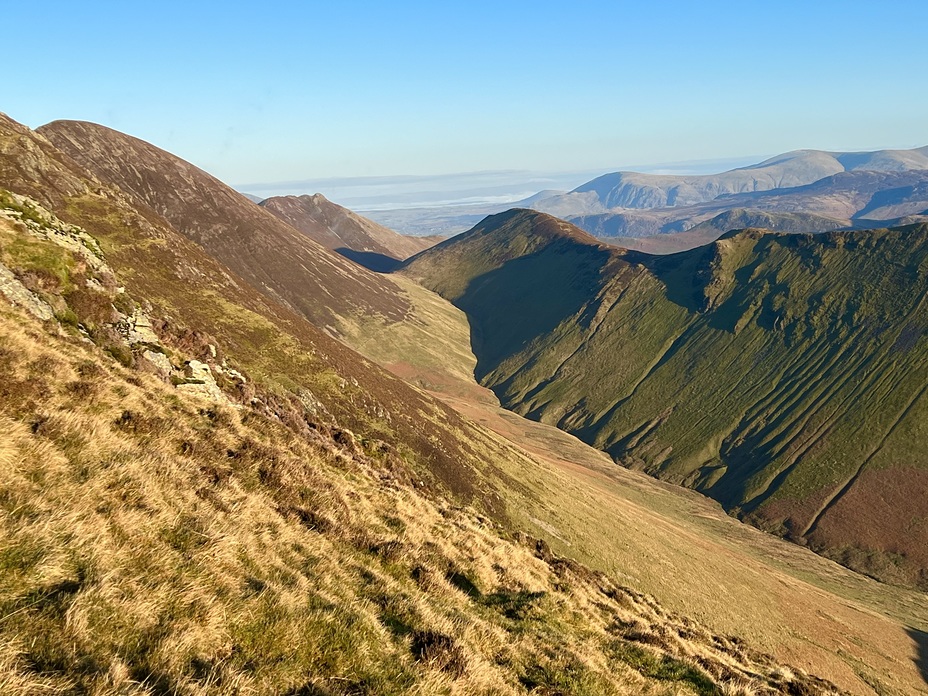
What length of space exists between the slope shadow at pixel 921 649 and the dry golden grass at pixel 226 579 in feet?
162

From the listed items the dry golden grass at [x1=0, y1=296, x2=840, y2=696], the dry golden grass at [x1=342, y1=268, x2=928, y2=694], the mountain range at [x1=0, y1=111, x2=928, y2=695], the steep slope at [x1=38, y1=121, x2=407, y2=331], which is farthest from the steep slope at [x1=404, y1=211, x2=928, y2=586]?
the dry golden grass at [x1=0, y1=296, x2=840, y2=696]

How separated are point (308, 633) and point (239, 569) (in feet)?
8.82

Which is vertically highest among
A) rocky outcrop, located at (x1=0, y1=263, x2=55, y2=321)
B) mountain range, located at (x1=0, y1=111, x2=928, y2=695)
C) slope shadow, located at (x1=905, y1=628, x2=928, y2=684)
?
rocky outcrop, located at (x1=0, y1=263, x2=55, y2=321)

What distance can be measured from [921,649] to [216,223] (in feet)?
659

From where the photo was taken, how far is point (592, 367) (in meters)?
173

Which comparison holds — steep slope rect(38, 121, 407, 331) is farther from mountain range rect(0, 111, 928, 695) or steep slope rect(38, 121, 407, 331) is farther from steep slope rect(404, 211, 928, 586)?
steep slope rect(404, 211, 928, 586)

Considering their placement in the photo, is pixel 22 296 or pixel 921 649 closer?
pixel 22 296

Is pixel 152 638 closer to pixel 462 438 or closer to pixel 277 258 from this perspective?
pixel 462 438

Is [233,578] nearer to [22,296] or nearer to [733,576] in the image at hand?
[22,296]

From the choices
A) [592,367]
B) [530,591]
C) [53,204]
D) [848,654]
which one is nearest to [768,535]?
[848,654]

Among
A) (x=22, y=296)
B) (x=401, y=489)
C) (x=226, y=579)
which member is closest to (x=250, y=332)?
(x=22, y=296)

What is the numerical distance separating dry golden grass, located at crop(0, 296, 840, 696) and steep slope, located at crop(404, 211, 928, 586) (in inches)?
3988

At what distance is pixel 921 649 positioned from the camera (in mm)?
59750

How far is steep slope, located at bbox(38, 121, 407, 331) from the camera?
170500mm
